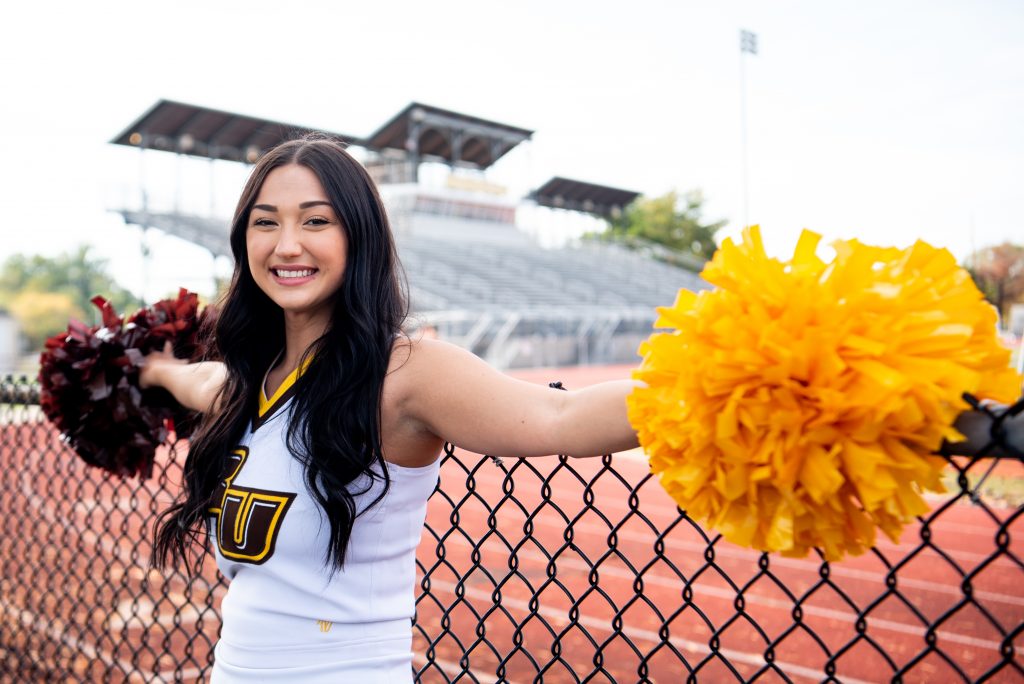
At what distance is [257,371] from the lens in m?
1.92

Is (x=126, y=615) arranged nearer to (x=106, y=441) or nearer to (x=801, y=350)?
(x=106, y=441)

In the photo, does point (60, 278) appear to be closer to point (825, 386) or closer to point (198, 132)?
point (198, 132)

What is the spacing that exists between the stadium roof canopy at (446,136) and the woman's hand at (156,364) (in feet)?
108

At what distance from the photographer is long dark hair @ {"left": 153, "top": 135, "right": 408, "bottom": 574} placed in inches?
61.6

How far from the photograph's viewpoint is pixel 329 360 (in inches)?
66.3

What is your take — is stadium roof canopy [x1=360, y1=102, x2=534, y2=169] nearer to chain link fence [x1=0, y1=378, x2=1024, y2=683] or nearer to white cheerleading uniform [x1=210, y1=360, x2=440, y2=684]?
chain link fence [x1=0, y1=378, x2=1024, y2=683]

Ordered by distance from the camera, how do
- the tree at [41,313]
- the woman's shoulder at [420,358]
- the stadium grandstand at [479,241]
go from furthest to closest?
the tree at [41,313], the stadium grandstand at [479,241], the woman's shoulder at [420,358]

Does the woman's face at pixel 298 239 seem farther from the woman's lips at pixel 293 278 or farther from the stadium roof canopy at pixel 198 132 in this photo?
the stadium roof canopy at pixel 198 132

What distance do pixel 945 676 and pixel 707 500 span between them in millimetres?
4717

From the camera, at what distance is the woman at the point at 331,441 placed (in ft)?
5.07

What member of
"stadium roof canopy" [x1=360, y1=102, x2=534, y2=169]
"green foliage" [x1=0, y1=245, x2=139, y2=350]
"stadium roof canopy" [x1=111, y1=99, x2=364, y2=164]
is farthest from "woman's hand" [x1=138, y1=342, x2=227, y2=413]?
Answer: "green foliage" [x1=0, y1=245, x2=139, y2=350]

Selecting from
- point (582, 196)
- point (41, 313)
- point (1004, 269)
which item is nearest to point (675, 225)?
point (582, 196)

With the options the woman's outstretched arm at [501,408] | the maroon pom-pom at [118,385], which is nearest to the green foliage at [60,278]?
the maroon pom-pom at [118,385]

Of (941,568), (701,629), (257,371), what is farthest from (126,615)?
(941,568)
